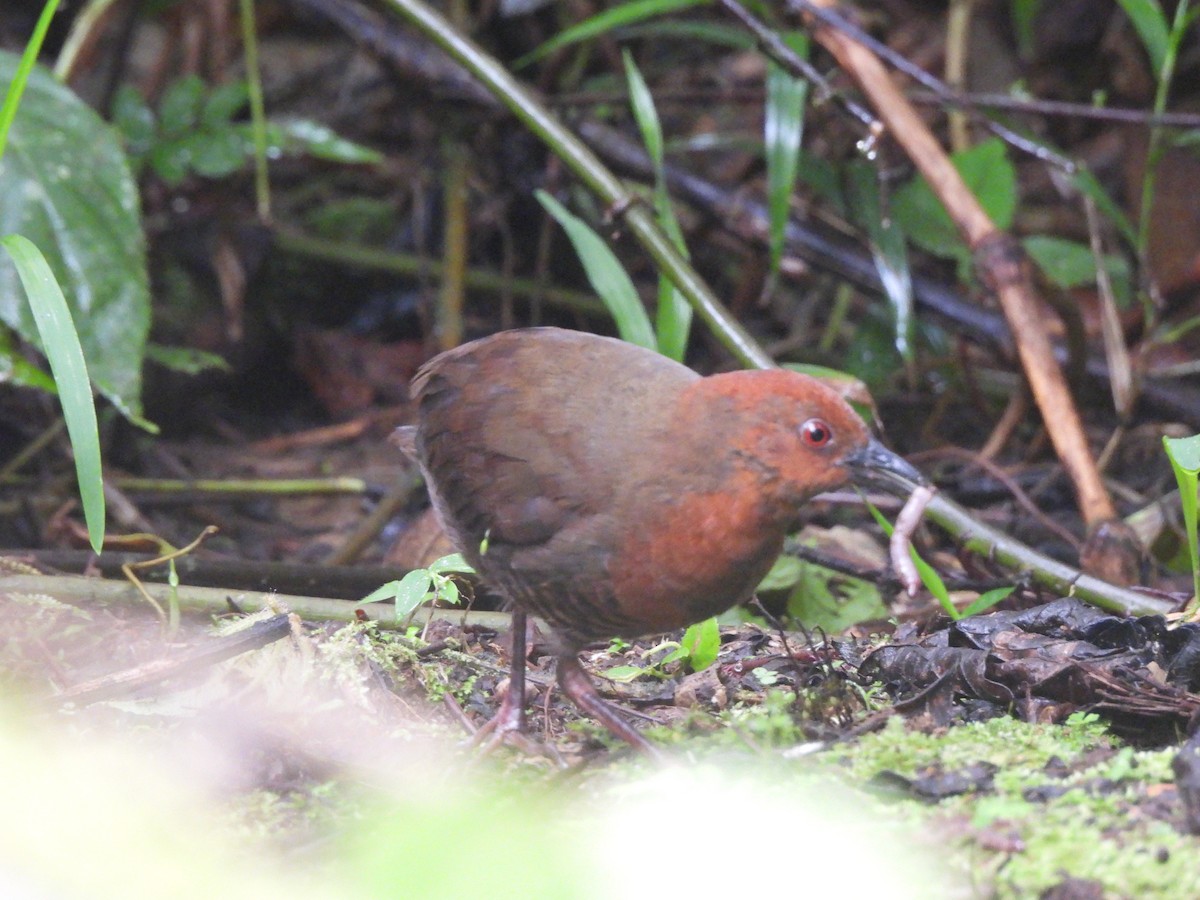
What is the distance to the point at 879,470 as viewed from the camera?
96.5 inches

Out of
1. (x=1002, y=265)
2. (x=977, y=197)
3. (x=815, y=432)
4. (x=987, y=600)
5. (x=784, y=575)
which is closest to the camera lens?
(x=815, y=432)

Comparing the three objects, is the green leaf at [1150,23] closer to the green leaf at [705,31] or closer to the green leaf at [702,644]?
the green leaf at [705,31]

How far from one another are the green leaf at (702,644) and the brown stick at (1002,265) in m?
1.31

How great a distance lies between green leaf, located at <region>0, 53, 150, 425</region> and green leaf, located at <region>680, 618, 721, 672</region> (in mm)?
1603

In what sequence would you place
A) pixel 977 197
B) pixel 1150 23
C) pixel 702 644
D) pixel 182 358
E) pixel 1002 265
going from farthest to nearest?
pixel 977 197
pixel 182 358
pixel 1150 23
pixel 1002 265
pixel 702 644

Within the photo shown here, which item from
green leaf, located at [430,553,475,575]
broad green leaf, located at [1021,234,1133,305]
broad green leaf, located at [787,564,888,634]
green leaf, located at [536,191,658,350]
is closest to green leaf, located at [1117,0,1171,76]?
broad green leaf, located at [1021,234,1133,305]

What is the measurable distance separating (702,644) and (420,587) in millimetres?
662

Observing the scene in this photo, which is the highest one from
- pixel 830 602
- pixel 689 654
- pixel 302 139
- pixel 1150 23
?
pixel 1150 23

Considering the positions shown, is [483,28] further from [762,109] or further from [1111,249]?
[1111,249]

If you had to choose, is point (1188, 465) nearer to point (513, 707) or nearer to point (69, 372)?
point (513, 707)

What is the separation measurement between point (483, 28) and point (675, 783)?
4174 mm

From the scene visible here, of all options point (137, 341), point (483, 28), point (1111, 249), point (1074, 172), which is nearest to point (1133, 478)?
point (1074, 172)

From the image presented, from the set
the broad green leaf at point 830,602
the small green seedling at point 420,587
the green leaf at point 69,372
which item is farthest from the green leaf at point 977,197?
the green leaf at point 69,372

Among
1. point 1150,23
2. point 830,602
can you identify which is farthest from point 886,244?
point 830,602
